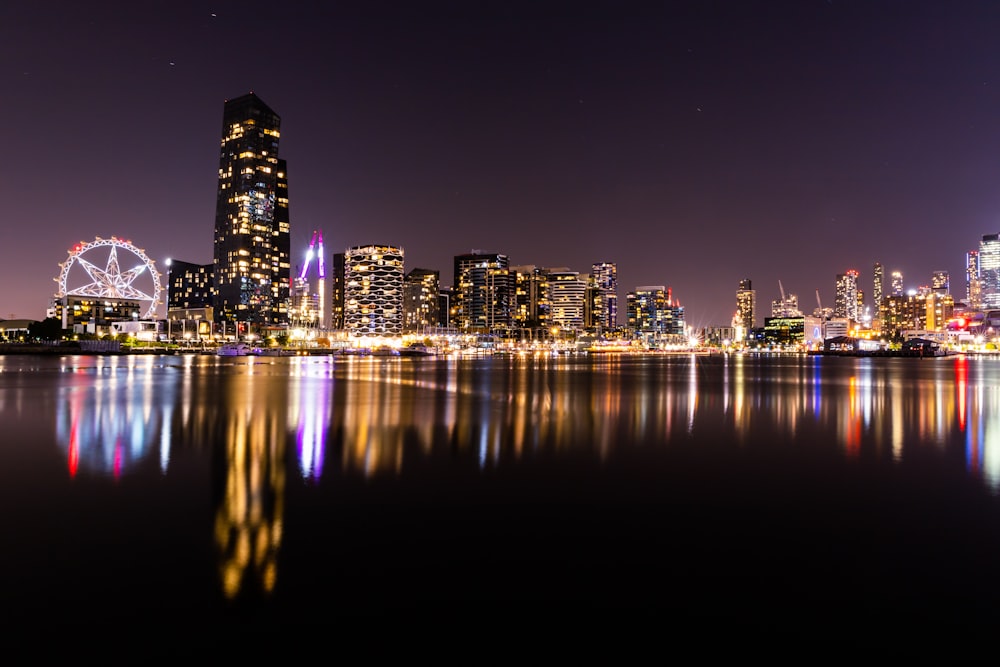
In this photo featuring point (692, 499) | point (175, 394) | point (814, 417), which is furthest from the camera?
point (175, 394)

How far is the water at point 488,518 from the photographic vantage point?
756 cm

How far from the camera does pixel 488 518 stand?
10.9m

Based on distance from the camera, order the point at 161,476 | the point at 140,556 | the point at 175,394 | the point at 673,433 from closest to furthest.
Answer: the point at 140,556, the point at 161,476, the point at 673,433, the point at 175,394

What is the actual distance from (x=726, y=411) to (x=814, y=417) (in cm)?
370

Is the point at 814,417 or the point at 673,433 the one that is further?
the point at 814,417

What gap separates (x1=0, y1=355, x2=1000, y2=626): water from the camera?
756cm

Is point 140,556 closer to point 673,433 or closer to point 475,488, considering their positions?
point 475,488

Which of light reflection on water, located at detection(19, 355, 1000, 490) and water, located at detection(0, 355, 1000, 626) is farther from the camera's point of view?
light reflection on water, located at detection(19, 355, 1000, 490)

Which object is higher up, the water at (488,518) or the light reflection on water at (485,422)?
the light reflection on water at (485,422)

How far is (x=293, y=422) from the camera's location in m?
23.0

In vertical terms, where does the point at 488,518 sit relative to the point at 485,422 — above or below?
below

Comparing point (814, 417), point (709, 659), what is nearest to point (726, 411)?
point (814, 417)

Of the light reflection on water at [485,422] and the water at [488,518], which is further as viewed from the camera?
the light reflection on water at [485,422]

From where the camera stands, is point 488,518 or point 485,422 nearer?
point 488,518
